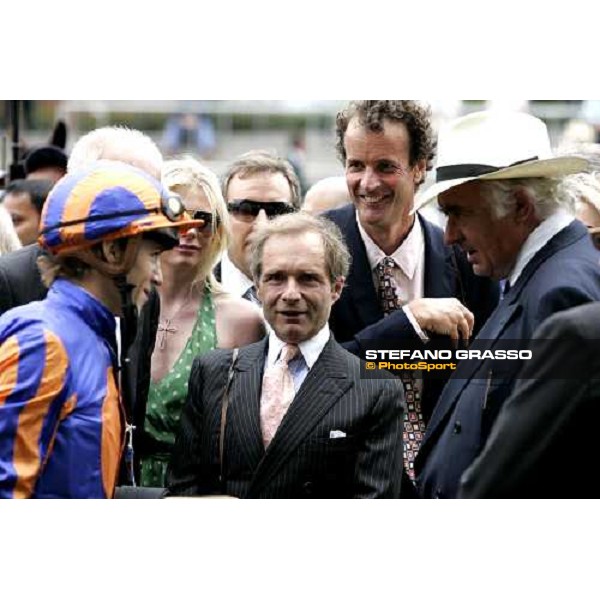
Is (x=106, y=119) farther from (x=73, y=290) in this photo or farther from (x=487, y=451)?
(x=487, y=451)

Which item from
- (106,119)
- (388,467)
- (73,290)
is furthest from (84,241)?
(388,467)

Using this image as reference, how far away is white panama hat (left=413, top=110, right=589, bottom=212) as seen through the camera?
3.87 metres

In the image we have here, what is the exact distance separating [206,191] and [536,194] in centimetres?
100

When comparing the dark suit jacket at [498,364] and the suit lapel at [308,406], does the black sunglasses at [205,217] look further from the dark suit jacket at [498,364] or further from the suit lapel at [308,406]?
the dark suit jacket at [498,364]

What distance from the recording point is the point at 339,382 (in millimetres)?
3914

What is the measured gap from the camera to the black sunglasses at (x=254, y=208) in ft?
13.3

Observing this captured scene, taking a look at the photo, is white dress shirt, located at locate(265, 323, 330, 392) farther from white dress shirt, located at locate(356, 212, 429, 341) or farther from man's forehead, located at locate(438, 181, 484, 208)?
man's forehead, located at locate(438, 181, 484, 208)

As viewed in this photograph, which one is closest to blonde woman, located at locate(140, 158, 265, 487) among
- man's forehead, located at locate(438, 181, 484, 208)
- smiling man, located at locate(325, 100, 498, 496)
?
smiling man, located at locate(325, 100, 498, 496)

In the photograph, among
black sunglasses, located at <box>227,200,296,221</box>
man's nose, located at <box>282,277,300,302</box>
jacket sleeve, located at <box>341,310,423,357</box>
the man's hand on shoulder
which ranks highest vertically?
black sunglasses, located at <box>227,200,296,221</box>

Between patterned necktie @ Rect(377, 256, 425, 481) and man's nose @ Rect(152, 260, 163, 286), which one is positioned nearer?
man's nose @ Rect(152, 260, 163, 286)

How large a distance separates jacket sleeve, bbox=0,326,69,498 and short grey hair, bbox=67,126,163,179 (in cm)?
68

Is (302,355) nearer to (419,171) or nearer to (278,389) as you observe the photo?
(278,389)

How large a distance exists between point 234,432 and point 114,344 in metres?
0.49

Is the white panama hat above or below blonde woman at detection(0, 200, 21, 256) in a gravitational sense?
above
